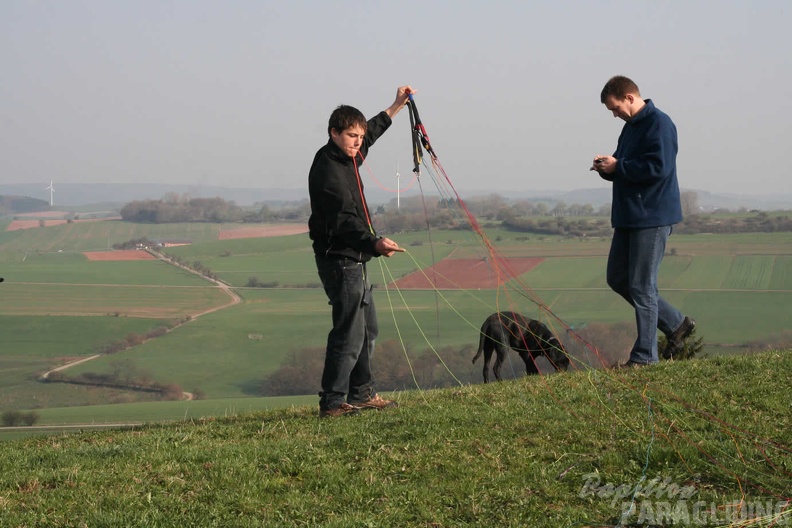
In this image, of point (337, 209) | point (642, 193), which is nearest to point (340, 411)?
point (337, 209)

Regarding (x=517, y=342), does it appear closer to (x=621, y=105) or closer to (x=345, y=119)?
(x=621, y=105)

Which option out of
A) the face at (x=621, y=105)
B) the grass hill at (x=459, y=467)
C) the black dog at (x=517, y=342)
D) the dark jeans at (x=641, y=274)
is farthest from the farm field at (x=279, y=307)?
the grass hill at (x=459, y=467)

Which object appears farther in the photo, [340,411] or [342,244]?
[340,411]

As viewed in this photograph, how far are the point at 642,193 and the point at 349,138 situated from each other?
9.92 ft

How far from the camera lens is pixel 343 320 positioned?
25.3 feet

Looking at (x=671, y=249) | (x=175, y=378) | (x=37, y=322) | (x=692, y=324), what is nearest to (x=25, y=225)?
(x=37, y=322)

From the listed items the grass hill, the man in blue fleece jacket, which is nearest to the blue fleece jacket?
the man in blue fleece jacket

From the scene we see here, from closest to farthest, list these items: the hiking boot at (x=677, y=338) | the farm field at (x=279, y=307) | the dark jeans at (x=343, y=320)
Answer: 1. the dark jeans at (x=343, y=320)
2. the hiking boot at (x=677, y=338)
3. the farm field at (x=279, y=307)

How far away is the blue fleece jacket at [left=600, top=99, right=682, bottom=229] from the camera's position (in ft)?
28.9

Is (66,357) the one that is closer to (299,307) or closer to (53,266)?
(299,307)

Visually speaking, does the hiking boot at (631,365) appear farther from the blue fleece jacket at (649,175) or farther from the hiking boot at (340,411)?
the hiking boot at (340,411)

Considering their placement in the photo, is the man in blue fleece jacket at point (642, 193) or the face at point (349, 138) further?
the man in blue fleece jacket at point (642, 193)

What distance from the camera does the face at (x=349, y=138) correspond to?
25.5 ft

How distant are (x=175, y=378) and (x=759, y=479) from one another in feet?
206
